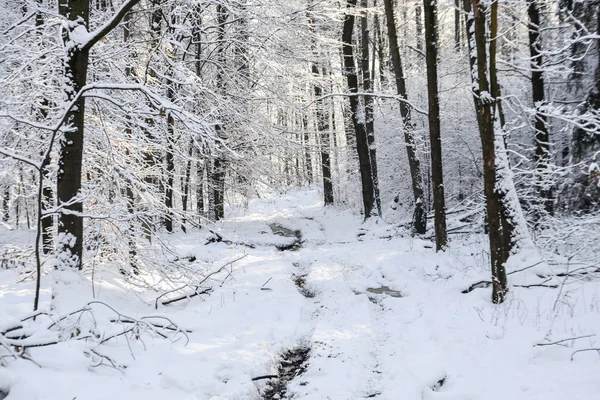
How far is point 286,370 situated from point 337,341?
92 cm

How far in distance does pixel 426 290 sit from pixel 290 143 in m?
9.81

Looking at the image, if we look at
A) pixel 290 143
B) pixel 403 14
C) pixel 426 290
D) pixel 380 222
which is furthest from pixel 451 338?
pixel 403 14

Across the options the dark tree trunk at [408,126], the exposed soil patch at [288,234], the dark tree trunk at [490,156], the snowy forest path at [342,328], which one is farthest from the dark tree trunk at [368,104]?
the dark tree trunk at [490,156]

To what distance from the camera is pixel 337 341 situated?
5.55 m

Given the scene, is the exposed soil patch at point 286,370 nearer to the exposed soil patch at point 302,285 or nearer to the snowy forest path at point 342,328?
the snowy forest path at point 342,328

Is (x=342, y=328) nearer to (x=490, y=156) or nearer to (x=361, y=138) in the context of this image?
(x=490, y=156)

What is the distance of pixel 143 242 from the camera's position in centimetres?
648

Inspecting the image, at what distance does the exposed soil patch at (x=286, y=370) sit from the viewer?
4.41 meters

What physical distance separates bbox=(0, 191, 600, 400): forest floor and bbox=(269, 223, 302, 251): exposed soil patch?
4.05 meters

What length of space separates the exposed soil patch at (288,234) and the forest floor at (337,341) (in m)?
4.05

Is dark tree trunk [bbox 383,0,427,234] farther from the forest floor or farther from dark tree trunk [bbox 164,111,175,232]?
dark tree trunk [bbox 164,111,175,232]

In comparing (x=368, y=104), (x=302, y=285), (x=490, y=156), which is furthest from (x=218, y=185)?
(x=490, y=156)

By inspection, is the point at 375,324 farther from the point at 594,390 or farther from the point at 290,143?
the point at 290,143

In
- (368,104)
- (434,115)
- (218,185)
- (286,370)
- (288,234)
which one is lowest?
(286,370)
